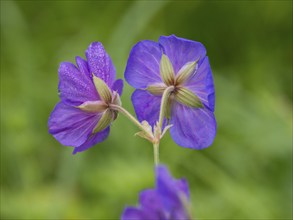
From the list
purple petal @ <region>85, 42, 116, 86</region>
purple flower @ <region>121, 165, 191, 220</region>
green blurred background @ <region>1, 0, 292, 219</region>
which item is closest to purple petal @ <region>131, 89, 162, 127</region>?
purple petal @ <region>85, 42, 116, 86</region>

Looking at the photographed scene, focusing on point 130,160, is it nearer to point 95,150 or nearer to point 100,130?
point 95,150

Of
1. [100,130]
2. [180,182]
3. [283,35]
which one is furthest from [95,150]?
[180,182]

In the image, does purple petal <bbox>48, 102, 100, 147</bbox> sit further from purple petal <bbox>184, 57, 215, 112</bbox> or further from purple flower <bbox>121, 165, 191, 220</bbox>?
purple flower <bbox>121, 165, 191, 220</bbox>

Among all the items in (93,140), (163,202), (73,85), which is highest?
(73,85)

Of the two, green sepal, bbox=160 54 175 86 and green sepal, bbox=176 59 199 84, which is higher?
green sepal, bbox=160 54 175 86

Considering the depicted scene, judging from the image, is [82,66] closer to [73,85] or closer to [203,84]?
[73,85]

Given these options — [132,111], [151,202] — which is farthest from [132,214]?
[132,111]

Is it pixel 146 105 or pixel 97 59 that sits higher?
pixel 97 59

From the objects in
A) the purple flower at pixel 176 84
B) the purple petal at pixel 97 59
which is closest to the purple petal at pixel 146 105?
the purple flower at pixel 176 84
